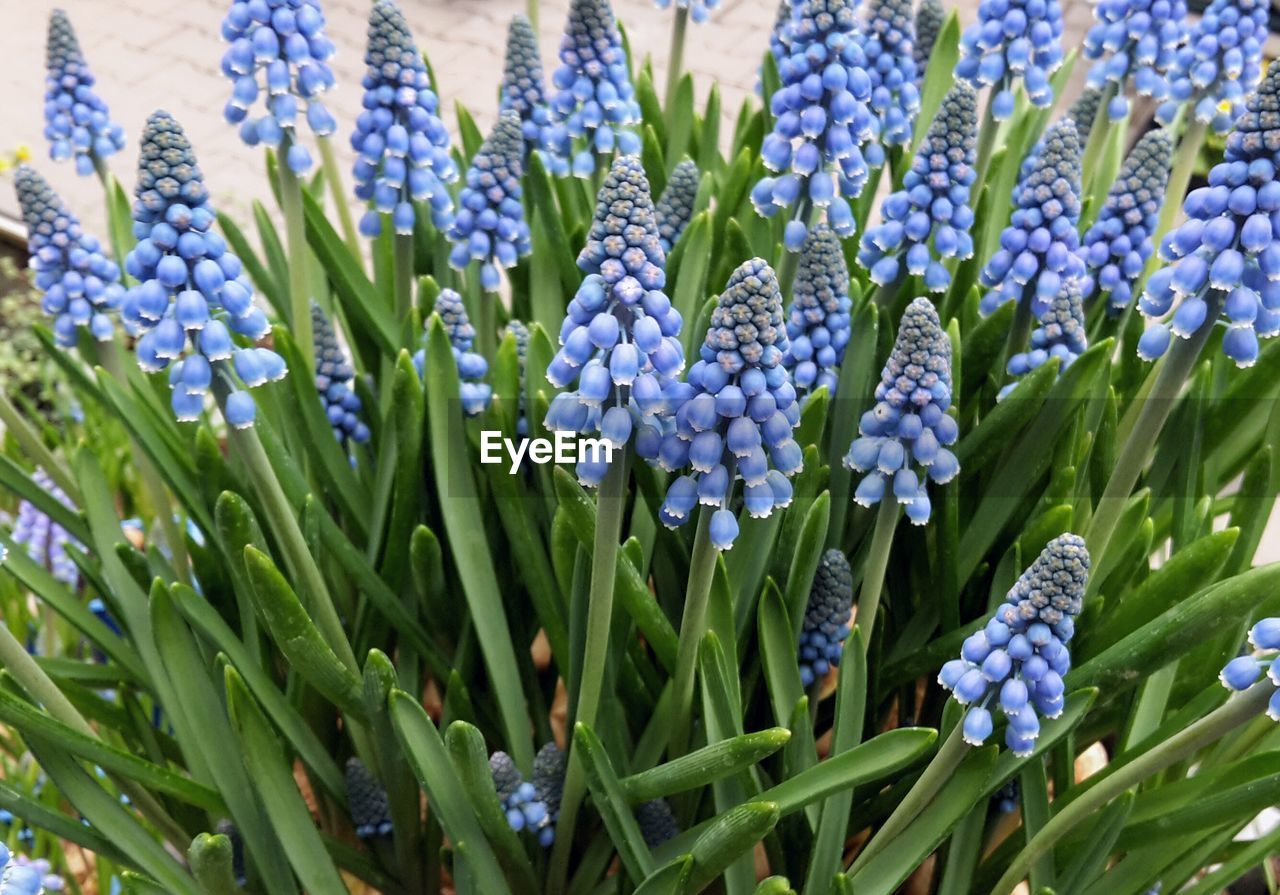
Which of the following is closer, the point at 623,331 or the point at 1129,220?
the point at 623,331

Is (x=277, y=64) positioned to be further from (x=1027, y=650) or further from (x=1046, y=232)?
(x=1027, y=650)

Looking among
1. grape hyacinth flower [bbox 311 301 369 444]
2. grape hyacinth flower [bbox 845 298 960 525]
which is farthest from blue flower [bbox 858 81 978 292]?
grape hyacinth flower [bbox 311 301 369 444]

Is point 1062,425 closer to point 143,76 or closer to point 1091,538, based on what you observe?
point 1091,538

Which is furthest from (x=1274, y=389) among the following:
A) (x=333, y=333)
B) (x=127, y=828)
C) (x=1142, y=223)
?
(x=127, y=828)

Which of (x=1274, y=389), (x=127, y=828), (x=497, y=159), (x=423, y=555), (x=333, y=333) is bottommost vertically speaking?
(x=127, y=828)

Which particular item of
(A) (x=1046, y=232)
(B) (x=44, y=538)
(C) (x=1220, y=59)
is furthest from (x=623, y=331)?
(B) (x=44, y=538)

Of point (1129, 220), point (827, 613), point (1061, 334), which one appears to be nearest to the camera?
point (827, 613)
